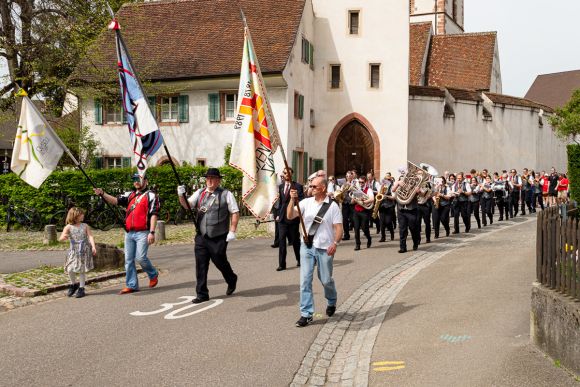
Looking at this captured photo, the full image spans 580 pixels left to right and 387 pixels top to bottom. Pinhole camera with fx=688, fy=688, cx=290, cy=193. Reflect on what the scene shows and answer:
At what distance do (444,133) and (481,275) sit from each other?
28.7m

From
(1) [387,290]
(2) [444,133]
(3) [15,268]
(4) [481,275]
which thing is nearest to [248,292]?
(1) [387,290]

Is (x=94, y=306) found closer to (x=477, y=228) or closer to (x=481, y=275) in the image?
(x=481, y=275)

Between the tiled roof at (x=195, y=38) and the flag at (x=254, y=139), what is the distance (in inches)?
826

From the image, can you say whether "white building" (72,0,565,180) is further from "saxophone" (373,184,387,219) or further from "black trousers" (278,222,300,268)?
"black trousers" (278,222,300,268)

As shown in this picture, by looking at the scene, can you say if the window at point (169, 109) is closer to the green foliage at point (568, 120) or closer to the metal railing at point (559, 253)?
the green foliage at point (568, 120)

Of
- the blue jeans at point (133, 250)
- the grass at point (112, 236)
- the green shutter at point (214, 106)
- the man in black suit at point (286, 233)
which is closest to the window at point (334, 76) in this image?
the green shutter at point (214, 106)

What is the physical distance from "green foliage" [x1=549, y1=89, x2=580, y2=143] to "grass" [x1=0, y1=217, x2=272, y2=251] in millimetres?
26756

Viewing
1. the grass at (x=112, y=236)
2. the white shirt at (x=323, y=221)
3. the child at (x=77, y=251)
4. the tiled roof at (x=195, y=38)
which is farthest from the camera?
the tiled roof at (x=195, y=38)

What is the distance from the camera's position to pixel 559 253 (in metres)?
6.97

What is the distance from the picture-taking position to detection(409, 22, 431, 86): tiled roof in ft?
153

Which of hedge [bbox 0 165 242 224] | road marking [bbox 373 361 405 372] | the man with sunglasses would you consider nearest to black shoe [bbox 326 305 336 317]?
road marking [bbox 373 361 405 372]

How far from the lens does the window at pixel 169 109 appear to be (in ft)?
109

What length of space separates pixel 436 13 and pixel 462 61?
35.5ft

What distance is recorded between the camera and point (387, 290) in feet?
35.8
